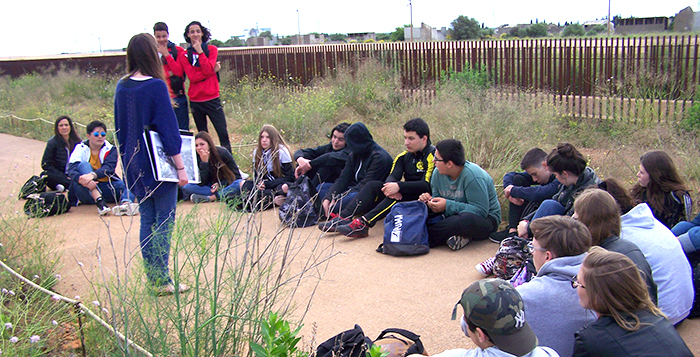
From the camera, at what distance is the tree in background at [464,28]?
148ft

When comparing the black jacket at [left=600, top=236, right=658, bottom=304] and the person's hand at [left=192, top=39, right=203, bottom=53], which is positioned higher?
the person's hand at [left=192, top=39, right=203, bottom=53]

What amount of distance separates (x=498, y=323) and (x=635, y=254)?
1.42 metres

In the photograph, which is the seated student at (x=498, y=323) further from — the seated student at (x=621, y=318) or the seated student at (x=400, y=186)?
the seated student at (x=400, y=186)

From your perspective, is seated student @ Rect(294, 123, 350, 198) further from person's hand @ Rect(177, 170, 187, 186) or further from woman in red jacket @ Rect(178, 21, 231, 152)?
person's hand @ Rect(177, 170, 187, 186)

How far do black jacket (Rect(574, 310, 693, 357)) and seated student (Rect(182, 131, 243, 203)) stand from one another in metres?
5.36

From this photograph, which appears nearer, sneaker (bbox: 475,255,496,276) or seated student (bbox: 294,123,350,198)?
sneaker (bbox: 475,255,496,276)

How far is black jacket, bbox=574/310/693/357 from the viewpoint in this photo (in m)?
2.40

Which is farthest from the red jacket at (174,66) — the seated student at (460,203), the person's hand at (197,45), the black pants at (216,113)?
the seated student at (460,203)

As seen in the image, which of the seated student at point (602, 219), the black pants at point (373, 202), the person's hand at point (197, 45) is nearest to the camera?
the seated student at point (602, 219)

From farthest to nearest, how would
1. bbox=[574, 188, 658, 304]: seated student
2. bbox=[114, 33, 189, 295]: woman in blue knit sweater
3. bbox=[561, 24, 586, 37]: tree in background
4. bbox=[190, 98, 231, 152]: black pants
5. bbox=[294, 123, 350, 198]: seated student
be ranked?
1. bbox=[561, 24, 586, 37]: tree in background
2. bbox=[190, 98, 231, 152]: black pants
3. bbox=[294, 123, 350, 198]: seated student
4. bbox=[114, 33, 189, 295]: woman in blue knit sweater
5. bbox=[574, 188, 658, 304]: seated student

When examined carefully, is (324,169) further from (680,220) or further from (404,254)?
(680,220)

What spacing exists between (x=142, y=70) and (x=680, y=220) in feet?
13.2

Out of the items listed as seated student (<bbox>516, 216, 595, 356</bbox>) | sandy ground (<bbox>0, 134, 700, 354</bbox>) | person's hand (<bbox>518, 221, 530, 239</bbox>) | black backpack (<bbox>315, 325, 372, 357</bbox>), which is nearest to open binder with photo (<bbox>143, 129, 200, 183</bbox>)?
sandy ground (<bbox>0, 134, 700, 354</bbox>)

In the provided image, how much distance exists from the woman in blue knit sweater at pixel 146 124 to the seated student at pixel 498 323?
2232 millimetres
